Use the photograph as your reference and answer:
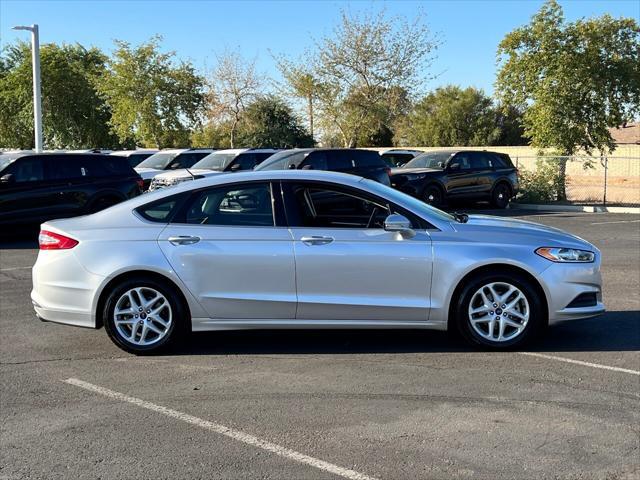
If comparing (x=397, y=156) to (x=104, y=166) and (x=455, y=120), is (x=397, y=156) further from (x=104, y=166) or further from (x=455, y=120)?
(x=455, y=120)

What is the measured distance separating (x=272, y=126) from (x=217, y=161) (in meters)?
22.3

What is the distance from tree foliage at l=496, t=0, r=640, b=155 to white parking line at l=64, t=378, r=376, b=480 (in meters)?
21.3

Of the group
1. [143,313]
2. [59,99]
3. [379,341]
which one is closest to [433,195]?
[379,341]

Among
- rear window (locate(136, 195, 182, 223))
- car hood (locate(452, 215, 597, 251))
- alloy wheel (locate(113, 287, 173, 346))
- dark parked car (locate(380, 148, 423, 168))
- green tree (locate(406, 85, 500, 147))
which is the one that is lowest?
alloy wheel (locate(113, 287, 173, 346))

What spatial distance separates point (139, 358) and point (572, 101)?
21.1m

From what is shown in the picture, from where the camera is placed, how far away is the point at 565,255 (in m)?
6.20

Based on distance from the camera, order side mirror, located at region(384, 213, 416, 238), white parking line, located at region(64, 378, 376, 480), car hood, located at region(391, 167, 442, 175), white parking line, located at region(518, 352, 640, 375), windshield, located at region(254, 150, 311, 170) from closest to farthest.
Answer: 1. white parking line, located at region(64, 378, 376, 480)
2. white parking line, located at region(518, 352, 640, 375)
3. side mirror, located at region(384, 213, 416, 238)
4. windshield, located at region(254, 150, 311, 170)
5. car hood, located at region(391, 167, 442, 175)

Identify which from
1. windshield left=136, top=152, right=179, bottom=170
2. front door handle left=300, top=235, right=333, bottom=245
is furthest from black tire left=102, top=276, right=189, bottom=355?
windshield left=136, top=152, right=179, bottom=170

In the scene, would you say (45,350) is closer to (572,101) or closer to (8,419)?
(8,419)

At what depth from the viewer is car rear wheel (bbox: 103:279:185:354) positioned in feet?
20.1

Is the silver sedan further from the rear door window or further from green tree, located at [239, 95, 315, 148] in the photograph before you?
green tree, located at [239, 95, 315, 148]

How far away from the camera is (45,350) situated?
6.44m

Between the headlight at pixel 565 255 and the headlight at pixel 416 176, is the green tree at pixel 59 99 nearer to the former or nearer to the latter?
the headlight at pixel 416 176

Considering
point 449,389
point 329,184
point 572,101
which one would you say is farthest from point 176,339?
point 572,101
